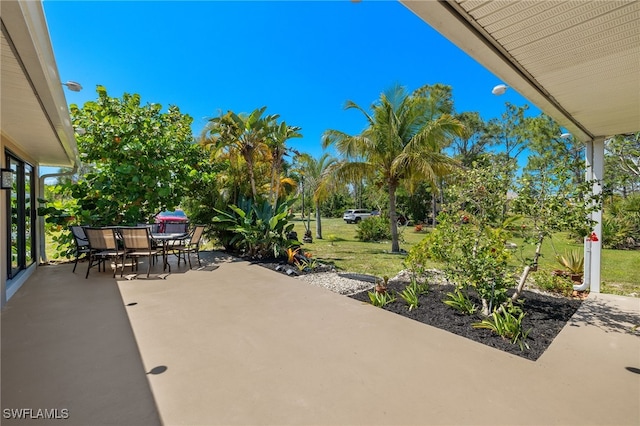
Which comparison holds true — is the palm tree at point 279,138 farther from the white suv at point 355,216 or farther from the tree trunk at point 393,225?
the white suv at point 355,216

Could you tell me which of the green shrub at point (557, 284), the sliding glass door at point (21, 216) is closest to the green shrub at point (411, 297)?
the green shrub at point (557, 284)

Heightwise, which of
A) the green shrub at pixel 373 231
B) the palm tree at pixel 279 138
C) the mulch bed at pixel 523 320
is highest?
the palm tree at pixel 279 138

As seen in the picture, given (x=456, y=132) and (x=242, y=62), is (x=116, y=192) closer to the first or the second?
(x=242, y=62)

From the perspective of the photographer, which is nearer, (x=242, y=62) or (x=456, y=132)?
(x=456, y=132)

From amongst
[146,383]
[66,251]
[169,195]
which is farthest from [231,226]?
[146,383]

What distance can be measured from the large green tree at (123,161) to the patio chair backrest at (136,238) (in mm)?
2007

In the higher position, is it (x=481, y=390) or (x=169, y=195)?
(x=169, y=195)

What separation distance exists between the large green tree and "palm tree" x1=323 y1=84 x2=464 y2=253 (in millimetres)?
5431

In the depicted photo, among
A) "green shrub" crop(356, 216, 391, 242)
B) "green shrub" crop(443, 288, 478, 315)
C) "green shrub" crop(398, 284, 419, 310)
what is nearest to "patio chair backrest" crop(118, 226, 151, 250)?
"green shrub" crop(398, 284, 419, 310)

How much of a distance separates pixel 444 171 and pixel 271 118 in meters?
5.83

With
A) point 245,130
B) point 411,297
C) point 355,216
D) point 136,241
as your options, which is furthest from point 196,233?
point 355,216

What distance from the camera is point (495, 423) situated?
191 centimetres

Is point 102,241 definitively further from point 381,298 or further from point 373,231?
point 373,231

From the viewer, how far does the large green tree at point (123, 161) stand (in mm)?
7336
